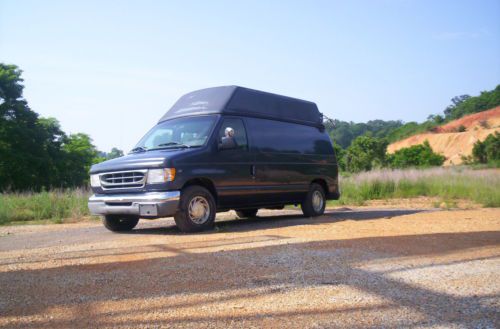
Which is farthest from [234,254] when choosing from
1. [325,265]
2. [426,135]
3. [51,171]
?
[426,135]

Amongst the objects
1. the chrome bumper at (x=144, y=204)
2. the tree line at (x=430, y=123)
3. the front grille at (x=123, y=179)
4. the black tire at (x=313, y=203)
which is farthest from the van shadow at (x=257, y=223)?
the tree line at (x=430, y=123)

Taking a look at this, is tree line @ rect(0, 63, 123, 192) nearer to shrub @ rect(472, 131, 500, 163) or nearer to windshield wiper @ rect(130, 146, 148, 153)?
Answer: windshield wiper @ rect(130, 146, 148, 153)

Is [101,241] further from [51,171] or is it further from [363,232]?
[51,171]

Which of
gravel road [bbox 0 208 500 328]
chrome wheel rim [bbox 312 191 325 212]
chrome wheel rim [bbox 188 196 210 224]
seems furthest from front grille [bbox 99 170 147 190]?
chrome wheel rim [bbox 312 191 325 212]

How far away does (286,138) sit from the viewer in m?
10.3

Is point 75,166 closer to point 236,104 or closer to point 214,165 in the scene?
point 236,104

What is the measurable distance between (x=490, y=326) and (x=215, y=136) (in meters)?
6.10

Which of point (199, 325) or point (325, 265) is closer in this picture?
point (199, 325)

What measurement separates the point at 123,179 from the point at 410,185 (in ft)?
44.4

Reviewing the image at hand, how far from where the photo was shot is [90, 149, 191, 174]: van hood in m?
7.77

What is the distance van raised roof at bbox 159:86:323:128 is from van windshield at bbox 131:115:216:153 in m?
0.22

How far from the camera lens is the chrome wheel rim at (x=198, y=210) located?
804 centimetres

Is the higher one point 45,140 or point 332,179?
point 45,140

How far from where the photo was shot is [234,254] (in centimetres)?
555
